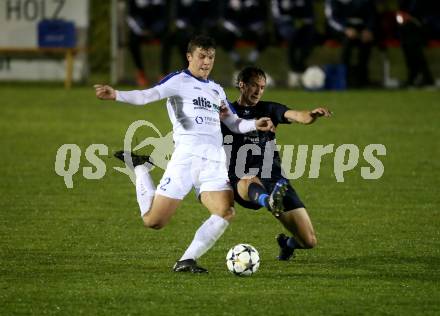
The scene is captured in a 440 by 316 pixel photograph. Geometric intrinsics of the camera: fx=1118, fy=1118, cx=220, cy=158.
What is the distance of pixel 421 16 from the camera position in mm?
22891

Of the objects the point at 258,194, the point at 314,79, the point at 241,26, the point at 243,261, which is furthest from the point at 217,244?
the point at 241,26

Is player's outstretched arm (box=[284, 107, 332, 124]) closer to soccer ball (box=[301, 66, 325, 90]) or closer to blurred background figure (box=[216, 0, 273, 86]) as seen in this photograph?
soccer ball (box=[301, 66, 325, 90])

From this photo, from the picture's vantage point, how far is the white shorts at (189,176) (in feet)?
26.9

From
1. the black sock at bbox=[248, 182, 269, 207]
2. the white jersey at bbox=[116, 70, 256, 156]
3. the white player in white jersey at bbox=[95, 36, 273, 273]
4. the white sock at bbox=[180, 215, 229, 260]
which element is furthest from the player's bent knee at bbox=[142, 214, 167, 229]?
the black sock at bbox=[248, 182, 269, 207]

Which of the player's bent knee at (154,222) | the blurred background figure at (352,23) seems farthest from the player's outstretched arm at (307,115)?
the blurred background figure at (352,23)

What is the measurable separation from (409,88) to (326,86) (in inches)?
69.3

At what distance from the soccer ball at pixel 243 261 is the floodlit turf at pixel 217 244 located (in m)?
0.10

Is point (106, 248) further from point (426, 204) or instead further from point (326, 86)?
point (326, 86)

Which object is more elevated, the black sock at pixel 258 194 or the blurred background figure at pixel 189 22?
the blurred background figure at pixel 189 22

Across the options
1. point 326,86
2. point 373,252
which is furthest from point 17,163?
point 326,86

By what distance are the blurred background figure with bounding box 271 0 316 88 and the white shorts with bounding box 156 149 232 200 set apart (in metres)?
15.5

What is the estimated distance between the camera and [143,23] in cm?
2392

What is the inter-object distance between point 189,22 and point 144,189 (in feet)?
51.9

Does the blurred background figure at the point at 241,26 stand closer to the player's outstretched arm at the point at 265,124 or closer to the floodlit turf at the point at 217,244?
the floodlit turf at the point at 217,244
